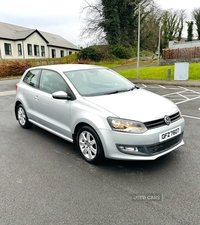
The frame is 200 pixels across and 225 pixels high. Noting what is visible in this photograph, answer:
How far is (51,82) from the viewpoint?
470 centimetres

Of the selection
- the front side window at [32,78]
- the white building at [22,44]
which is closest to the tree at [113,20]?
the white building at [22,44]

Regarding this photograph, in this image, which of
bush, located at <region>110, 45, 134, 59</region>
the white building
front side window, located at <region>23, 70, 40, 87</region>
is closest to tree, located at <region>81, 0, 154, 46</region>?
bush, located at <region>110, 45, 134, 59</region>

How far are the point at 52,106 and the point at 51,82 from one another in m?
0.59

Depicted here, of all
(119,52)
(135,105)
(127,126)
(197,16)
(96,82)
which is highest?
(197,16)

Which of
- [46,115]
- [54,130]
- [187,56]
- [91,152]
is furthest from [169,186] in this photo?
[187,56]

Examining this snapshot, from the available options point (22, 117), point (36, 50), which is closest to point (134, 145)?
point (22, 117)

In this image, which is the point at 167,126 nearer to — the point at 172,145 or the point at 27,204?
the point at 172,145

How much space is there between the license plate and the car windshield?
1312 mm

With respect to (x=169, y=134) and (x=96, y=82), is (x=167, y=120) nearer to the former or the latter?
(x=169, y=134)

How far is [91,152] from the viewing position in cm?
376

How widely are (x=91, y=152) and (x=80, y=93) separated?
1.08 meters

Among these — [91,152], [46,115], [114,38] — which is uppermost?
[114,38]

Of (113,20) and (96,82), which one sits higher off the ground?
(113,20)

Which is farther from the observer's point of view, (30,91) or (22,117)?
(22,117)
